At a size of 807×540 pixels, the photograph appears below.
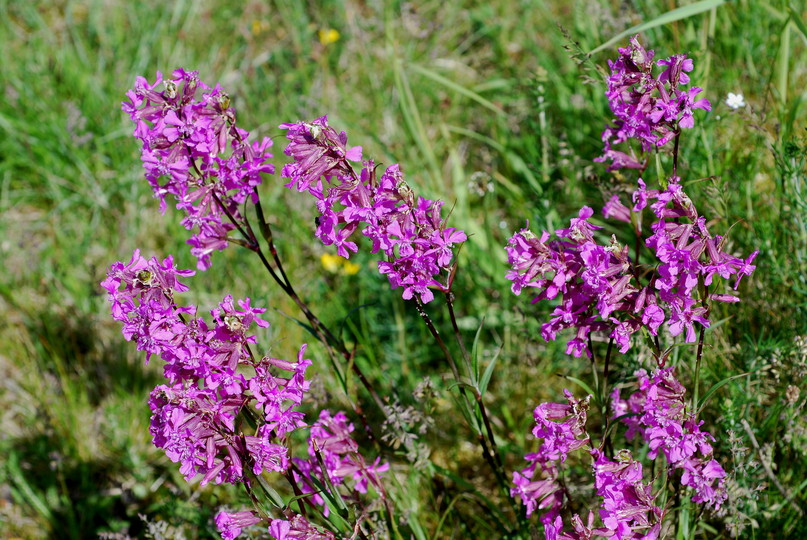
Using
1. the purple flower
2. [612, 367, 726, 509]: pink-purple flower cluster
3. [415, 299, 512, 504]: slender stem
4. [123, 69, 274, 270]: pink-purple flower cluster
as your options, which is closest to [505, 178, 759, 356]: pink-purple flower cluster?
[612, 367, 726, 509]: pink-purple flower cluster

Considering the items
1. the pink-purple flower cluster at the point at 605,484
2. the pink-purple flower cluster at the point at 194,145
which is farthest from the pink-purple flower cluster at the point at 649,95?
the pink-purple flower cluster at the point at 194,145

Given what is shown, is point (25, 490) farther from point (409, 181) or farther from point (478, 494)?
point (409, 181)

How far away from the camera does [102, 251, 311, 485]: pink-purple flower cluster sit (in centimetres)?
188

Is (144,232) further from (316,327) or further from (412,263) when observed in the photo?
(412,263)

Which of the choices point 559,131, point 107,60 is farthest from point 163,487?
point 107,60

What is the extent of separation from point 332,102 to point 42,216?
1.87 m

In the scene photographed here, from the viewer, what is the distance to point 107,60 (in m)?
4.92

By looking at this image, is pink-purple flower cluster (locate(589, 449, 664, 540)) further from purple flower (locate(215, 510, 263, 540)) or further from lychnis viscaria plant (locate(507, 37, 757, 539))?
purple flower (locate(215, 510, 263, 540))

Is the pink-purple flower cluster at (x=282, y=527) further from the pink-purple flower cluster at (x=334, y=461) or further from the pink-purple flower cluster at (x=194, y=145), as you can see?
the pink-purple flower cluster at (x=194, y=145)

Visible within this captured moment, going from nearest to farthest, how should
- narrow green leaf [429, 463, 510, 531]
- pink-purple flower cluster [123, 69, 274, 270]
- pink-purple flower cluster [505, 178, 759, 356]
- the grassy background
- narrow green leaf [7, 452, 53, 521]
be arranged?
pink-purple flower cluster [505, 178, 759, 356] < pink-purple flower cluster [123, 69, 274, 270] < narrow green leaf [429, 463, 510, 531] < the grassy background < narrow green leaf [7, 452, 53, 521]

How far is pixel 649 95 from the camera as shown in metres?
1.96

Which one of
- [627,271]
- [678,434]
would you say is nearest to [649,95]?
[627,271]

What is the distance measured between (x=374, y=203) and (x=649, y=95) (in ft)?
2.54

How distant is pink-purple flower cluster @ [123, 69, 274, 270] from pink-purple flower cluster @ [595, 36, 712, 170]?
98 centimetres
